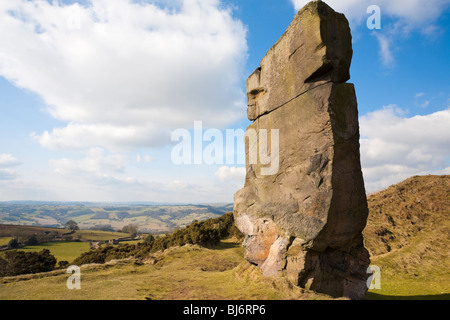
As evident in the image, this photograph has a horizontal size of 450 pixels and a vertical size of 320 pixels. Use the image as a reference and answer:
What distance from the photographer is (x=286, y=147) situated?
35.6ft

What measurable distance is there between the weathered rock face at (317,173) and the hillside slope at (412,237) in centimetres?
477

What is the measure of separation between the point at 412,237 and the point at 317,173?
18.3 meters

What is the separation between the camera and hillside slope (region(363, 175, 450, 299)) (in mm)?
15523

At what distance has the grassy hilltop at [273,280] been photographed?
1008 centimetres

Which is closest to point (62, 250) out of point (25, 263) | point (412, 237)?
point (25, 263)

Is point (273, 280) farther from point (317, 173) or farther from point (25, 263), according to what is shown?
point (25, 263)

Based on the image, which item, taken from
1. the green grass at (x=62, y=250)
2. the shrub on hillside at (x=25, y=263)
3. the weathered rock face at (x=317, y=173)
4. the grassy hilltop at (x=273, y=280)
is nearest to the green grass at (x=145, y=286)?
the grassy hilltop at (x=273, y=280)

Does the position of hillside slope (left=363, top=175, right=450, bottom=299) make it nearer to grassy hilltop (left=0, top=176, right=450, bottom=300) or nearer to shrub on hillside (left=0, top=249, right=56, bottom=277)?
grassy hilltop (left=0, top=176, right=450, bottom=300)

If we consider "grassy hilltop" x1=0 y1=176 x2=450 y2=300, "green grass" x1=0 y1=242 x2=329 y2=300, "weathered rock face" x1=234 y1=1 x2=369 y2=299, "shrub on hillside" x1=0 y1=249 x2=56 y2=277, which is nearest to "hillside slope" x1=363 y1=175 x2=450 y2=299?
"grassy hilltop" x1=0 y1=176 x2=450 y2=300

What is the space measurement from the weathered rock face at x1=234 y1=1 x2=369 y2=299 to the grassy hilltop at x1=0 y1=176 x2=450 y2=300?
1156 millimetres
